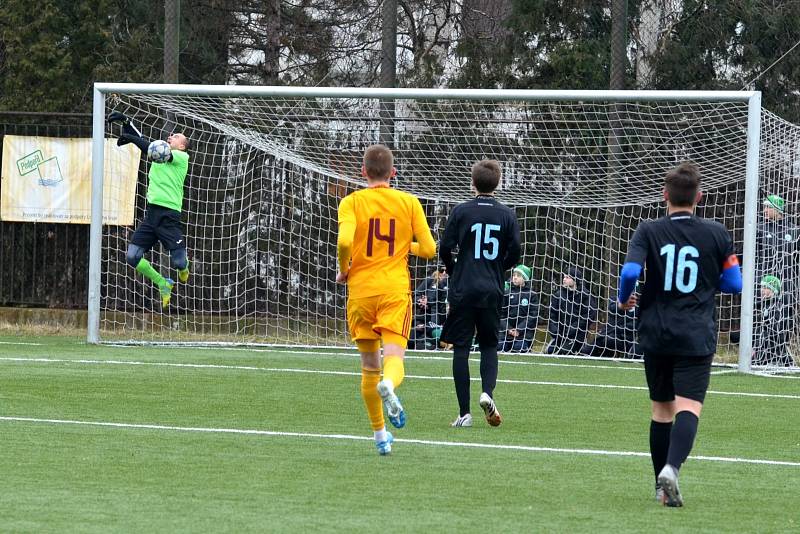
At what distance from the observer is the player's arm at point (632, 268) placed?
246 inches

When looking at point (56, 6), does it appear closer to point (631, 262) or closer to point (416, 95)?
point (416, 95)

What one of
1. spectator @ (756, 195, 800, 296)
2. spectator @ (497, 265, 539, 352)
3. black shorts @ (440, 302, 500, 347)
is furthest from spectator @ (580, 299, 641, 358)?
black shorts @ (440, 302, 500, 347)

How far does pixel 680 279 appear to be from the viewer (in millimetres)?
6344

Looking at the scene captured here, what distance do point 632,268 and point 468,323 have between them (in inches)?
126

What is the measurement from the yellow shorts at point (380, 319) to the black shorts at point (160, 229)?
741 centimetres

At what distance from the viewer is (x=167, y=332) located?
17078 millimetres

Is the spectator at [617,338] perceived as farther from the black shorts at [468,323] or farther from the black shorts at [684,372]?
the black shorts at [684,372]

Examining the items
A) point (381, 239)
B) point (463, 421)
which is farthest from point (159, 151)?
point (381, 239)

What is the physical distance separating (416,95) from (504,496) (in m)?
8.49

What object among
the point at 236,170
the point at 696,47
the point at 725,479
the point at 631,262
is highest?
the point at 696,47

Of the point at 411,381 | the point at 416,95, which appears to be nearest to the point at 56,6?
the point at 416,95

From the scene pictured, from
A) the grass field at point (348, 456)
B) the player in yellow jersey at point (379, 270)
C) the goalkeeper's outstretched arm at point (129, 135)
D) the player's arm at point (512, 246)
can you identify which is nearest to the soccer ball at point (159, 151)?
the goalkeeper's outstretched arm at point (129, 135)

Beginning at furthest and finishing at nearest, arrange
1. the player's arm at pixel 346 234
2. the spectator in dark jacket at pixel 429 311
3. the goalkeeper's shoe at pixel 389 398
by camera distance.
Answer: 1. the spectator in dark jacket at pixel 429 311
2. the player's arm at pixel 346 234
3. the goalkeeper's shoe at pixel 389 398

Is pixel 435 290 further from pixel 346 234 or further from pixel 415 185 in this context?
pixel 346 234
